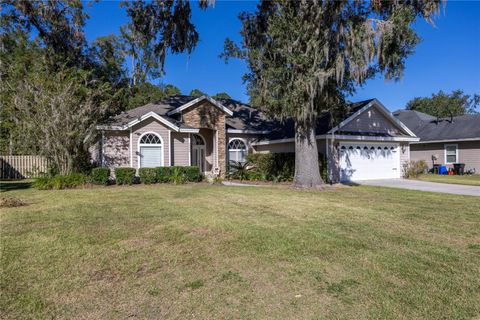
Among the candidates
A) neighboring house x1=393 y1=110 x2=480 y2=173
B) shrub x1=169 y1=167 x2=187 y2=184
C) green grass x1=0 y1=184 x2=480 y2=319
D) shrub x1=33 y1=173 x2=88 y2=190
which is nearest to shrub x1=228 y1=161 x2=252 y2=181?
shrub x1=169 y1=167 x2=187 y2=184

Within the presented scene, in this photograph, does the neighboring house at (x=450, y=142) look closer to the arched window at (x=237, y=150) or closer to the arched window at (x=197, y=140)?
the arched window at (x=237, y=150)

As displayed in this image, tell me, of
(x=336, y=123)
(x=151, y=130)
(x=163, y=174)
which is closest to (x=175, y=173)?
(x=163, y=174)

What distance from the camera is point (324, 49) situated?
1162 cm

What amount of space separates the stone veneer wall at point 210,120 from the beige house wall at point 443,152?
1755 cm

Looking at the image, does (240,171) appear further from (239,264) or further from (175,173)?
(239,264)

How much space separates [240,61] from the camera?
13.6 metres

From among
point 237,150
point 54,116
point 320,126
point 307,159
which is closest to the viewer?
point 54,116

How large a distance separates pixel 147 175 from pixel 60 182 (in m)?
3.63

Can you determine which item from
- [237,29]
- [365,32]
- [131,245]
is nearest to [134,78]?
[237,29]

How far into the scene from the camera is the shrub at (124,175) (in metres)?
14.2

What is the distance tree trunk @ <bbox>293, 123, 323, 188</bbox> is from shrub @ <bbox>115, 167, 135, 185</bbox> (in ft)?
25.4

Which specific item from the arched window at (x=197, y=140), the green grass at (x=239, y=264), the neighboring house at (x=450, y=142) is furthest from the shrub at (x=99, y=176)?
the neighboring house at (x=450, y=142)

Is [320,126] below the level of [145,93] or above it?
below

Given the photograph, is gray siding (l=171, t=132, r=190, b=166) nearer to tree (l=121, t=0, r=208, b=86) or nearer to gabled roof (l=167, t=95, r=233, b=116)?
gabled roof (l=167, t=95, r=233, b=116)
